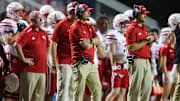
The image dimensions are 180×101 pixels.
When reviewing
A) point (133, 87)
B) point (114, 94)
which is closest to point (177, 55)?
point (133, 87)

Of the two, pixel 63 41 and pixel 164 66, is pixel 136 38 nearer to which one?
pixel 63 41

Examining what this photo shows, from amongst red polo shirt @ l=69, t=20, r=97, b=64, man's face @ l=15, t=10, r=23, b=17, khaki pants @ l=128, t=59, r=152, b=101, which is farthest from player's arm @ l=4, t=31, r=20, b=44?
khaki pants @ l=128, t=59, r=152, b=101

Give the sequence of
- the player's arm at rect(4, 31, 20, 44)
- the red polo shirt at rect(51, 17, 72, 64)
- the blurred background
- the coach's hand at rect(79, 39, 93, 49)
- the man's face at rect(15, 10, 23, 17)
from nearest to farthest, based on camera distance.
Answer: the coach's hand at rect(79, 39, 93, 49)
the red polo shirt at rect(51, 17, 72, 64)
the player's arm at rect(4, 31, 20, 44)
the man's face at rect(15, 10, 23, 17)
the blurred background

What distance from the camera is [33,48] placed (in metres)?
7.04

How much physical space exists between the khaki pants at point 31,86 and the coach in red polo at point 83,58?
736 millimetres

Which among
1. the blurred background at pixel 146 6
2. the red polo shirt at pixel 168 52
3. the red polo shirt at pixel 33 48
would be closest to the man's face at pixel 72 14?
the red polo shirt at pixel 33 48

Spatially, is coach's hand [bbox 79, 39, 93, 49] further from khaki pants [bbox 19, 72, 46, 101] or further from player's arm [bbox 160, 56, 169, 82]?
player's arm [bbox 160, 56, 169, 82]

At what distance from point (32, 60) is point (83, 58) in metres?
0.96

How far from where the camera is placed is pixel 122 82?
845 centimetres

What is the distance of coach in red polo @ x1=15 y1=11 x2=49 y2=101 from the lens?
6.95 m

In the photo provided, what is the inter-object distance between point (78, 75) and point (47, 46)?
1113 mm

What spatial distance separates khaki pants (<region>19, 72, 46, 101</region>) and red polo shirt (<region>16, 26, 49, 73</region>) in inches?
3.5

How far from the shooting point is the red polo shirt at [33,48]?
275 inches

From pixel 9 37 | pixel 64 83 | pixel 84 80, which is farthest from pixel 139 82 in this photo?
pixel 9 37
